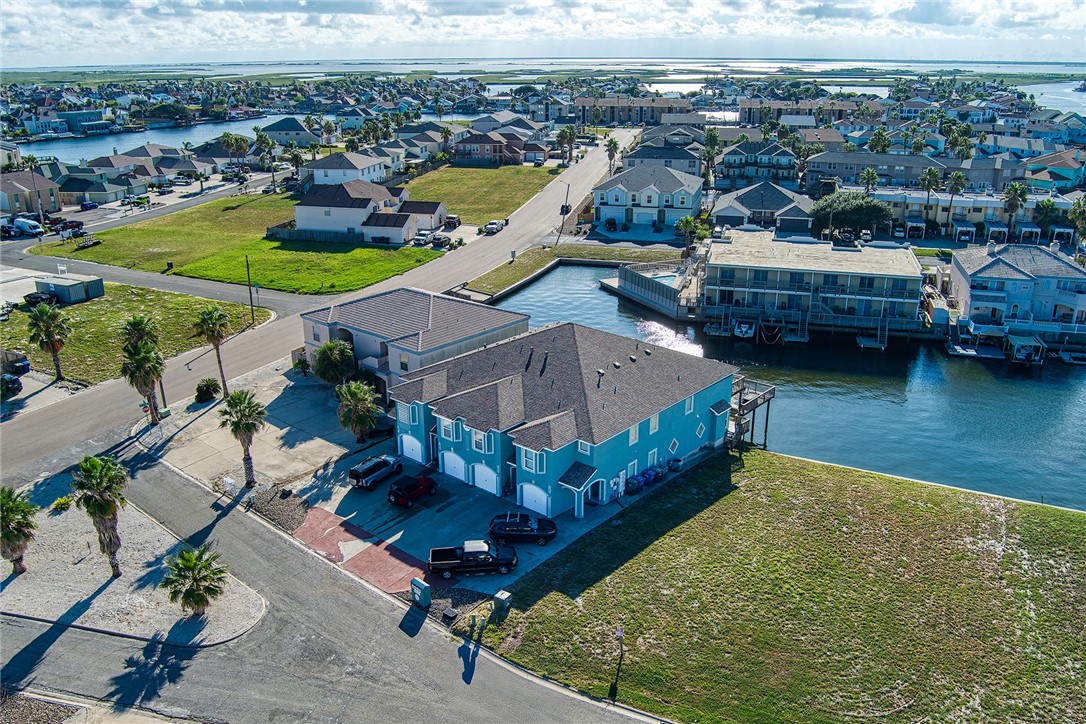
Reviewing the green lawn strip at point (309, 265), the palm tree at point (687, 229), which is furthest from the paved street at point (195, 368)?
the palm tree at point (687, 229)

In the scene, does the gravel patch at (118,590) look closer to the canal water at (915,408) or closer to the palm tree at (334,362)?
the palm tree at (334,362)

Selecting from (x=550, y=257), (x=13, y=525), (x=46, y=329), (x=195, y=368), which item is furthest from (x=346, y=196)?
(x=13, y=525)

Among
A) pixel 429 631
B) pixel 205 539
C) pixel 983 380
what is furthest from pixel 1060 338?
pixel 205 539

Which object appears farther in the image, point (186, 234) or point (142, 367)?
point (186, 234)

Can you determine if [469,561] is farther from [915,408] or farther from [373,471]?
[915,408]

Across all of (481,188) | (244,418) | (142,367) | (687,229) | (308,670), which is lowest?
(308,670)

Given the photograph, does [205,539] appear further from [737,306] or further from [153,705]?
[737,306]
